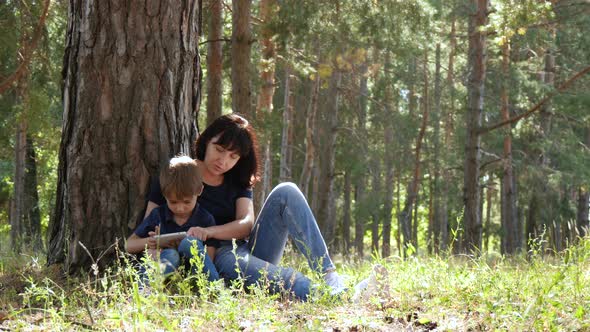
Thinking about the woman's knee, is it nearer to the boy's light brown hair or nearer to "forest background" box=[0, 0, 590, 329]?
the boy's light brown hair

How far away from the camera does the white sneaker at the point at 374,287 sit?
3.44 m

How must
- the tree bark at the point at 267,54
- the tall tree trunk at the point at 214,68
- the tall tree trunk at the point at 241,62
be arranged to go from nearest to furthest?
the tall tree trunk at the point at 241,62
the tall tree trunk at the point at 214,68
the tree bark at the point at 267,54

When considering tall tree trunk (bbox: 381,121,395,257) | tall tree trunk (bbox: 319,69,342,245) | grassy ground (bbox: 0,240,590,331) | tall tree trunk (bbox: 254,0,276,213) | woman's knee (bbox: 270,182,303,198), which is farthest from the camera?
tall tree trunk (bbox: 381,121,395,257)

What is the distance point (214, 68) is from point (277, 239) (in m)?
5.51

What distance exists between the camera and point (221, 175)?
4.49 metres

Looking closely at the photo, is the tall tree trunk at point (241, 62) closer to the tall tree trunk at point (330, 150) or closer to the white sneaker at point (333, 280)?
the white sneaker at point (333, 280)

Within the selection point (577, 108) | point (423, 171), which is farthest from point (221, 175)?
point (423, 171)

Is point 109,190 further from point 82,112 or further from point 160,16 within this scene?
point 160,16

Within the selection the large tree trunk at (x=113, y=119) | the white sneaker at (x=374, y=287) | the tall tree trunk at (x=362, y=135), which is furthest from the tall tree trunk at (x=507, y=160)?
the white sneaker at (x=374, y=287)

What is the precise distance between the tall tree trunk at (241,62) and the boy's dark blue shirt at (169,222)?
4.71 meters

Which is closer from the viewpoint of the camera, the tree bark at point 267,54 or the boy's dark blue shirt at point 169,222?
the boy's dark blue shirt at point 169,222

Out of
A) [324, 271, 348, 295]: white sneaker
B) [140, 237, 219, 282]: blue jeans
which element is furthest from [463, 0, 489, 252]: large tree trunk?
[140, 237, 219, 282]: blue jeans

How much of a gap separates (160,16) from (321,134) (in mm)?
17020

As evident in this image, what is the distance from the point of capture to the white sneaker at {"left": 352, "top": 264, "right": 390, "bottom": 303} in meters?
3.44
